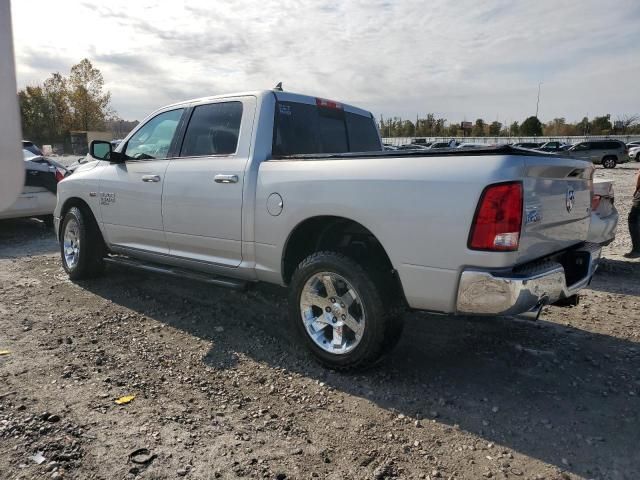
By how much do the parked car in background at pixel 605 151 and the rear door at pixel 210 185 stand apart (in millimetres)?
31550

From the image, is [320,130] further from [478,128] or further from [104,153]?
[478,128]

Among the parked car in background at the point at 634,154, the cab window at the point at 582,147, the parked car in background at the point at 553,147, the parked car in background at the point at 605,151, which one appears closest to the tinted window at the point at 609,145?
the parked car in background at the point at 605,151

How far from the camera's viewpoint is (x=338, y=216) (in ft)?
11.1

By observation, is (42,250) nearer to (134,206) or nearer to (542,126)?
(134,206)

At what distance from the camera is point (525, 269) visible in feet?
9.73

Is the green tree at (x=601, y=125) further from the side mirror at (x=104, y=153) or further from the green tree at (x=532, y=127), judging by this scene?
the side mirror at (x=104, y=153)

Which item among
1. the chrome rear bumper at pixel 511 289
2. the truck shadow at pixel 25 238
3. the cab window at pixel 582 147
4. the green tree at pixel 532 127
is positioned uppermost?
the green tree at pixel 532 127

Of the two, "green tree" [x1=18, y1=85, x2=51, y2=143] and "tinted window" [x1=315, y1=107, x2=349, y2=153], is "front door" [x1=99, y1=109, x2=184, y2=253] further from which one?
"green tree" [x1=18, y1=85, x2=51, y2=143]

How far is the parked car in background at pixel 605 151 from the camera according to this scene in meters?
31.4

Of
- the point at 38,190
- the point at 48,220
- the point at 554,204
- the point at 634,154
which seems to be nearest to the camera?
the point at 554,204

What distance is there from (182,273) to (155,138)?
1456mm

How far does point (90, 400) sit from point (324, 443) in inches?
60.1

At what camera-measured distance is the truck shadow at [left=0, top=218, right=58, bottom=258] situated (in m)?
7.73

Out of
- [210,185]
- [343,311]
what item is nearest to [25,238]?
[210,185]
